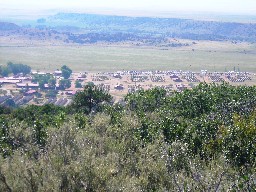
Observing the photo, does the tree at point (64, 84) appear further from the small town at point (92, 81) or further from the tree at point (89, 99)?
the tree at point (89, 99)

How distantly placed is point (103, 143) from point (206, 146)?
3755mm

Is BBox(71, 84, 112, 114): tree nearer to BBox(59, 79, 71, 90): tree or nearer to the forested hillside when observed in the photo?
the forested hillside

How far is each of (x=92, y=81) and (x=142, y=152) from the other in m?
43.3

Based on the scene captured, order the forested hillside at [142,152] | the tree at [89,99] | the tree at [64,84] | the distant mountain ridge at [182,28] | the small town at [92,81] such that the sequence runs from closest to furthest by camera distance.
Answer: the forested hillside at [142,152] → the tree at [89,99] → the small town at [92,81] → the tree at [64,84] → the distant mountain ridge at [182,28]

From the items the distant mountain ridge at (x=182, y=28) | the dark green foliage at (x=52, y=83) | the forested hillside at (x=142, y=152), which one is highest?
the forested hillside at (x=142, y=152)

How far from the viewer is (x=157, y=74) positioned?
202 feet

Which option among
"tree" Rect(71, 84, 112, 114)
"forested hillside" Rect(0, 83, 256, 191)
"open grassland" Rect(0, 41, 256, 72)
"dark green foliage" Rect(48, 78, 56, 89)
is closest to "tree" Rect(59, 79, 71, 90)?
"dark green foliage" Rect(48, 78, 56, 89)

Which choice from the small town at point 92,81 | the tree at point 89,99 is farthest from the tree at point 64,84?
the tree at point 89,99

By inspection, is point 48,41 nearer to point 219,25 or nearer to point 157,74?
point 157,74

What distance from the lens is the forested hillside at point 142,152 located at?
9.52 m

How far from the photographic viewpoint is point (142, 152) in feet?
39.6

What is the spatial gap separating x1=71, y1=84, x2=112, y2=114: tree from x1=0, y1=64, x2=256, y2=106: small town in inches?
636

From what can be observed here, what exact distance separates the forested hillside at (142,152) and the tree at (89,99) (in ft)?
12.4

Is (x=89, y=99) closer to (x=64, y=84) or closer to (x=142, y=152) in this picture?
(x=142, y=152)
